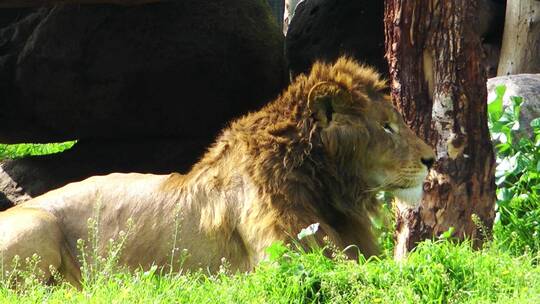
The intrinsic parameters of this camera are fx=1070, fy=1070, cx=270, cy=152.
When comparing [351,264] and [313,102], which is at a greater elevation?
[313,102]

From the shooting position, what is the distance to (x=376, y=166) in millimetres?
5727

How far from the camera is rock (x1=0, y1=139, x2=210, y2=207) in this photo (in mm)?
9781

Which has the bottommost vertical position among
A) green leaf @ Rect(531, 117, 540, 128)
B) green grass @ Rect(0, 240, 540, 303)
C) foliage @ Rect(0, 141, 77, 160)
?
foliage @ Rect(0, 141, 77, 160)

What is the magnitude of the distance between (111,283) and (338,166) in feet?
5.03

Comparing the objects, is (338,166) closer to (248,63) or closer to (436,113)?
(436,113)

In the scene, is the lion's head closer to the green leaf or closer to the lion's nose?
the lion's nose

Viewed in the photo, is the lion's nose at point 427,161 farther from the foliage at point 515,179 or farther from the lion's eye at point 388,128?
the foliage at point 515,179

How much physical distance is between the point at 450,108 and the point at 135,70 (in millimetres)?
4628

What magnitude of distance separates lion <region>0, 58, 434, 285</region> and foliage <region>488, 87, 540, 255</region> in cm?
78

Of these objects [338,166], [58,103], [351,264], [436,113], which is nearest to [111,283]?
[351,264]

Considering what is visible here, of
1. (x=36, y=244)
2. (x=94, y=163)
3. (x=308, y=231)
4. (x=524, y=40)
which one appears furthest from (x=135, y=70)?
(x=308, y=231)

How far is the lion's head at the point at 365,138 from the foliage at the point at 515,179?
29.0 inches

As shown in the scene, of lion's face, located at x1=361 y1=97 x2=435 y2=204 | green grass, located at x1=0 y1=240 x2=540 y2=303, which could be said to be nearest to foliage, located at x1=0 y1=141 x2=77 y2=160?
lion's face, located at x1=361 y1=97 x2=435 y2=204

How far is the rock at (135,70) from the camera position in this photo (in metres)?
9.87
